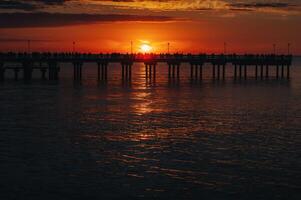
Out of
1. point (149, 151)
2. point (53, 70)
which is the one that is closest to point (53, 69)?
point (53, 70)

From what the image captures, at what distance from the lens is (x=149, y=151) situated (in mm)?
33156

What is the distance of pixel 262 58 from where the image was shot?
11975cm

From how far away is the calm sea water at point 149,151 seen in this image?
24.8 m

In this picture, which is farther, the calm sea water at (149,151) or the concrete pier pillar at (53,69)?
the concrete pier pillar at (53,69)

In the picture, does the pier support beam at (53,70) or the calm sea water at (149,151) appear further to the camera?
the pier support beam at (53,70)

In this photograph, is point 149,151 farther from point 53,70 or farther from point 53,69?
point 53,70

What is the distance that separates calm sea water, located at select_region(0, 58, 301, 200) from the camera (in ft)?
81.3

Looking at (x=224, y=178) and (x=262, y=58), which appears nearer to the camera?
(x=224, y=178)

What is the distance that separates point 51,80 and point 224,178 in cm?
8603

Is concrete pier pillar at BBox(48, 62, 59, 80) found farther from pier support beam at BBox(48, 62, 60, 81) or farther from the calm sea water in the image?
the calm sea water

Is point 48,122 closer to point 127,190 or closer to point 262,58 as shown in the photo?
point 127,190

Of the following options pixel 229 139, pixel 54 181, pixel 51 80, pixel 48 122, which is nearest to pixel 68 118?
pixel 48 122

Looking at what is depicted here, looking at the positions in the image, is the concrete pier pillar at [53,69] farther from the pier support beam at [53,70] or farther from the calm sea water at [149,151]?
the calm sea water at [149,151]

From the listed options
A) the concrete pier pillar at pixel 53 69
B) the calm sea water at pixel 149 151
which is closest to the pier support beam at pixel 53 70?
the concrete pier pillar at pixel 53 69
